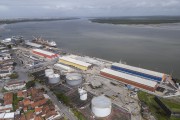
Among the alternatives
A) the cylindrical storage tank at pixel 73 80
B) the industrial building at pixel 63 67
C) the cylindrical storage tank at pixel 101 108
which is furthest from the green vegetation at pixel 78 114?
the industrial building at pixel 63 67

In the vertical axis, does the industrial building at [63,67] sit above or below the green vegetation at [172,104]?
above

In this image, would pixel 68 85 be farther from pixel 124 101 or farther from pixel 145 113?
pixel 145 113

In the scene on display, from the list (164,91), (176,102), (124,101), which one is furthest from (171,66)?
(124,101)

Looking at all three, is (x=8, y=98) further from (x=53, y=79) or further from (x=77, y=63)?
(x=77, y=63)

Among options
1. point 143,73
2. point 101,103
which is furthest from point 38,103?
point 143,73

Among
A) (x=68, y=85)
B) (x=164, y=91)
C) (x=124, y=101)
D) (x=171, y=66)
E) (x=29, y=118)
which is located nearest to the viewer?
(x=29, y=118)

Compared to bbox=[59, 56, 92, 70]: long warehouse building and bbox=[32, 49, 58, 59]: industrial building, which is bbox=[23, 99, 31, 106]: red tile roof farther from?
bbox=[32, 49, 58, 59]: industrial building

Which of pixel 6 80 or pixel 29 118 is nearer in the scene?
pixel 29 118

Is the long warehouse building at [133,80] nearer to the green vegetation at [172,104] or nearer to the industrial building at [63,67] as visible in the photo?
the green vegetation at [172,104]
